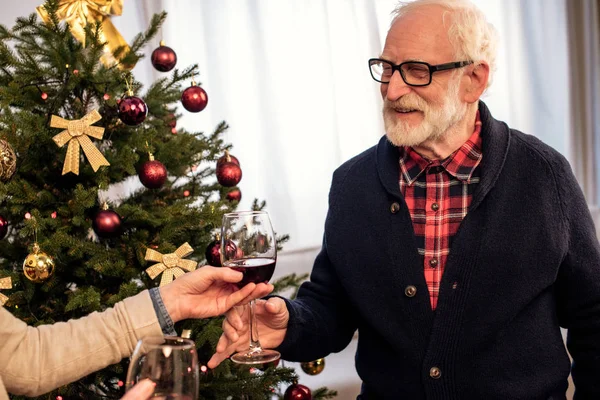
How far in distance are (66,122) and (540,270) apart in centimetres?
120

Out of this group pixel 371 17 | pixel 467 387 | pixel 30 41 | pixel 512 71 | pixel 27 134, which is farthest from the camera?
pixel 512 71

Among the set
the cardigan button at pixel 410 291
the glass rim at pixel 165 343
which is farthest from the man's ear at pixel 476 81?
the glass rim at pixel 165 343

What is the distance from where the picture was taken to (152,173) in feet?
5.99

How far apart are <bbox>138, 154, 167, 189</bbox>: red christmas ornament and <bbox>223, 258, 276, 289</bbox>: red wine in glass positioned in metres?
0.55

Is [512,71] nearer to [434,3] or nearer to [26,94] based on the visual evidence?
[434,3]

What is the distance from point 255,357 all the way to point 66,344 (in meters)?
0.36

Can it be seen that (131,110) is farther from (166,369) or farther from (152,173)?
(166,369)

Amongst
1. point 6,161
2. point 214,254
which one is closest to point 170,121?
point 214,254

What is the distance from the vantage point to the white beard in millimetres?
1756

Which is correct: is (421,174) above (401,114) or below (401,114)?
below

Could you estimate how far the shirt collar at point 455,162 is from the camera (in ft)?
5.79

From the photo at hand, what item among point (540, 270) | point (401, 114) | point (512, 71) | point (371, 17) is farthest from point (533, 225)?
point (512, 71)

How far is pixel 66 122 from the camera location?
1.79 m

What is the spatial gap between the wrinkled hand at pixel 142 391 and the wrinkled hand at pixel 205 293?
21.0 inches
